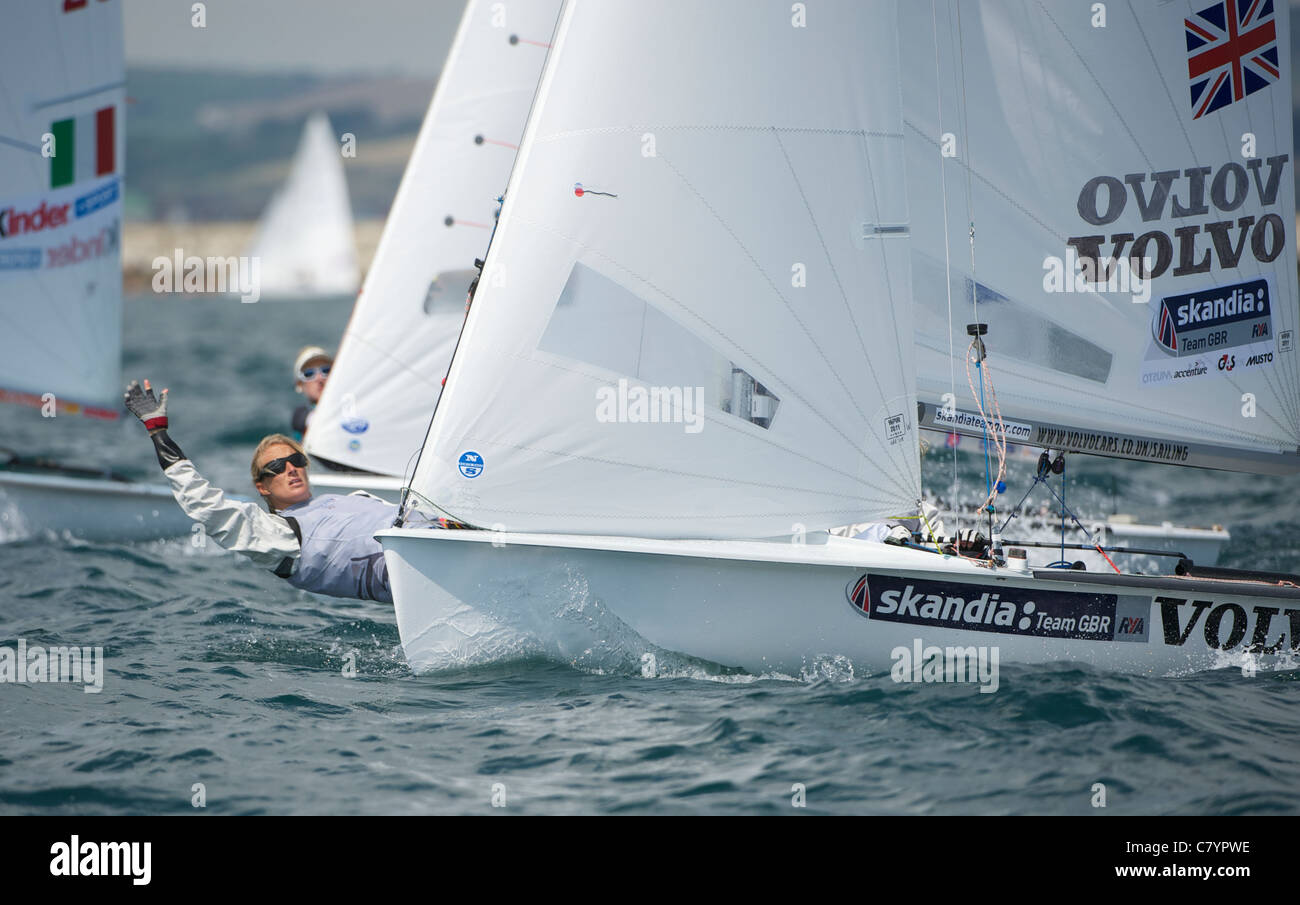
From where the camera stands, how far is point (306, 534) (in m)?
5.59

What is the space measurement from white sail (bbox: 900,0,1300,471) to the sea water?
1395 millimetres

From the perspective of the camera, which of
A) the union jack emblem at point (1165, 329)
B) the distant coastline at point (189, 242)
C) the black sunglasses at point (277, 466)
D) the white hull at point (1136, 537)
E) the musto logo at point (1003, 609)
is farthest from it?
the distant coastline at point (189, 242)

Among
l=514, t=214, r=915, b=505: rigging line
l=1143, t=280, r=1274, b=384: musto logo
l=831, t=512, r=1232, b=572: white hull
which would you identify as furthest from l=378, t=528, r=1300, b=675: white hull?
l=831, t=512, r=1232, b=572: white hull

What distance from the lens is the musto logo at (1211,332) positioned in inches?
250

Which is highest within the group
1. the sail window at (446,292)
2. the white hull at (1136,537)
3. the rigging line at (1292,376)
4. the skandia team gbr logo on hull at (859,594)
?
the sail window at (446,292)

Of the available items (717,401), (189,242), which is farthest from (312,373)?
(189,242)

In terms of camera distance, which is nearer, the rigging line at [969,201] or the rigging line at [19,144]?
the rigging line at [969,201]

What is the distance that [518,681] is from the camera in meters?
5.32

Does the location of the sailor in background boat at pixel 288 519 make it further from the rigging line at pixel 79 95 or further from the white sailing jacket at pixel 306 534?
the rigging line at pixel 79 95

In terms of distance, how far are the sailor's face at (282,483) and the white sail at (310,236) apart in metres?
42.4

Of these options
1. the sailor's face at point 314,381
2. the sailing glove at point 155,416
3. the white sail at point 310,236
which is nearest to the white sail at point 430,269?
the sailor's face at point 314,381

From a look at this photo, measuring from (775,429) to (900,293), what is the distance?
79 cm

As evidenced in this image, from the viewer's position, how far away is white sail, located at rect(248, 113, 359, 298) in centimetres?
4716
